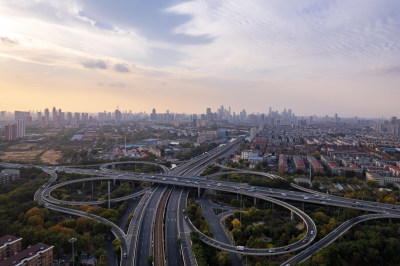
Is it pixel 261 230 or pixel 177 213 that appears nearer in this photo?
pixel 261 230

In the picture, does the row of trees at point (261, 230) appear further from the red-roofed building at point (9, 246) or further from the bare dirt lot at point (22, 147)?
the bare dirt lot at point (22, 147)

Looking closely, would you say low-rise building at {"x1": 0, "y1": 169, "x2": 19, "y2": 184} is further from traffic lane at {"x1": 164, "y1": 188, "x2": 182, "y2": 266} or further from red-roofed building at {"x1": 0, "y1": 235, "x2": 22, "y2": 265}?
traffic lane at {"x1": 164, "y1": 188, "x2": 182, "y2": 266}

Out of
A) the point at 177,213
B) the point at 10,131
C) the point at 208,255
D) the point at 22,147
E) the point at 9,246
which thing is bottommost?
the point at 208,255

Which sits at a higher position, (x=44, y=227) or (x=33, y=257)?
(x=33, y=257)

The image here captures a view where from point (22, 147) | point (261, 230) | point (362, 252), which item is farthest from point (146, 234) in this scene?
point (22, 147)

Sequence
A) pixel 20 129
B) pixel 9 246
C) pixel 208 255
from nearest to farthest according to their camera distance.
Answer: pixel 9 246 < pixel 208 255 < pixel 20 129

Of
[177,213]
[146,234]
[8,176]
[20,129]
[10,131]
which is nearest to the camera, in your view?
[146,234]

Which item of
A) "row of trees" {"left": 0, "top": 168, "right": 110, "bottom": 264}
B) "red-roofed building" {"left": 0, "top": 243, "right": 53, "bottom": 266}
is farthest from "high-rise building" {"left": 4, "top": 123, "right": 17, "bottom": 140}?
"red-roofed building" {"left": 0, "top": 243, "right": 53, "bottom": 266}

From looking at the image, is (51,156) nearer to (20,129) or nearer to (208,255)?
(20,129)
